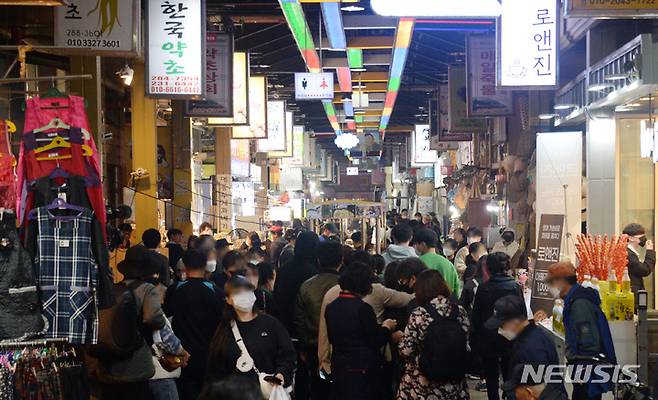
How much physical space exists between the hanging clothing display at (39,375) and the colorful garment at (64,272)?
167 millimetres

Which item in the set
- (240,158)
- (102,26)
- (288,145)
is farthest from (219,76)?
(288,145)

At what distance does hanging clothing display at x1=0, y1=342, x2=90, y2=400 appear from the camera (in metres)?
5.40

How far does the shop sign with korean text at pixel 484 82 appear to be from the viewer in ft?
53.5

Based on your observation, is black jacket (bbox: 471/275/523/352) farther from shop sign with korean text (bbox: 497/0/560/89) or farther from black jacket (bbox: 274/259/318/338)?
shop sign with korean text (bbox: 497/0/560/89)

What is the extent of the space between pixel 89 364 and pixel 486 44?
1173cm

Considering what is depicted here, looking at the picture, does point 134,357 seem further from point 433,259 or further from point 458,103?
point 458,103

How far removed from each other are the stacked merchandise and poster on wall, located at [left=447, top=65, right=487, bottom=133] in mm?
11418

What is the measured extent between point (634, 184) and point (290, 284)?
7.22m

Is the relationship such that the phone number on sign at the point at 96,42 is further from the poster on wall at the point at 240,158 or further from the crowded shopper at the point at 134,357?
the poster on wall at the point at 240,158

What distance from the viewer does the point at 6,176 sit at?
5980 mm
